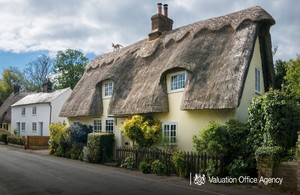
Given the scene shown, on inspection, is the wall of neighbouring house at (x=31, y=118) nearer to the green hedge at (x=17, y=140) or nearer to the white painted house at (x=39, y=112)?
the white painted house at (x=39, y=112)

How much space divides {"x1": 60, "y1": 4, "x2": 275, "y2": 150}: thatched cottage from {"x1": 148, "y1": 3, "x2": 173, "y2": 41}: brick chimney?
0.03m

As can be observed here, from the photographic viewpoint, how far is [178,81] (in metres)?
18.2

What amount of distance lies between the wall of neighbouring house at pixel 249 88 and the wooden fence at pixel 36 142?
75.1ft

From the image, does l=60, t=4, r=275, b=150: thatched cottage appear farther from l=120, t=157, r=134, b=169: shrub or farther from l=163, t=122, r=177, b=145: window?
l=120, t=157, r=134, b=169: shrub

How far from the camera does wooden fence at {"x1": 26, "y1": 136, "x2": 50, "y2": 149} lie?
3149cm

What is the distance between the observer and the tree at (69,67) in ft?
181

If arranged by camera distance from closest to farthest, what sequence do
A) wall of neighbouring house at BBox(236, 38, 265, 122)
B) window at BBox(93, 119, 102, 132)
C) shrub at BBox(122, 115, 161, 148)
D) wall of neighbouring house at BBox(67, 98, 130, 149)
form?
1. wall of neighbouring house at BBox(236, 38, 265, 122)
2. shrub at BBox(122, 115, 161, 148)
3. wall of neighbouring house at BBox(67, 98, 130, 149)
4. window at BBox(93, 119, 102, 132)

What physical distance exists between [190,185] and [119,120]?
1042 cm

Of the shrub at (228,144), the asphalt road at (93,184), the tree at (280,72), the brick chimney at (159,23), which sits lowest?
the asphalt road at (93,184)

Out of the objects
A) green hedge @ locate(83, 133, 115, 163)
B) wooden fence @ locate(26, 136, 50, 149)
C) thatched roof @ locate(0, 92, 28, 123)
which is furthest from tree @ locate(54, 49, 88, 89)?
green hedge @ locate(83, 133, 115, 163)

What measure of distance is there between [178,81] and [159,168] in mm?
5421

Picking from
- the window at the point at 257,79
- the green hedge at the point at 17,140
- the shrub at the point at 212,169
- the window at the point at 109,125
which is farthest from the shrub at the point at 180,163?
the green hedge at the point at 17,140

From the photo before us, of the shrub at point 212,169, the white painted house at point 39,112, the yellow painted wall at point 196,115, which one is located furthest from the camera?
the white painted house at point 39,112

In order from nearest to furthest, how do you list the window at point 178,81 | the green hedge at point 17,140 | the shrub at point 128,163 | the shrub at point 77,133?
the shrub at point 128,163 < the window at point 178,81 < the shrub at point 77,133 < the green hedge at point 17,140
